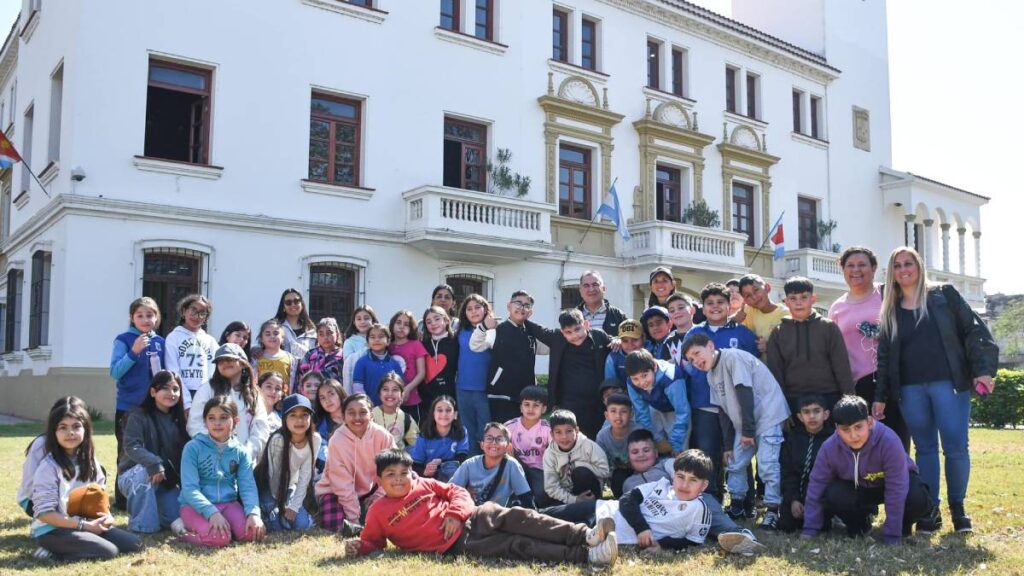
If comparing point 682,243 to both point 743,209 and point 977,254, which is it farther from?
point 977,254

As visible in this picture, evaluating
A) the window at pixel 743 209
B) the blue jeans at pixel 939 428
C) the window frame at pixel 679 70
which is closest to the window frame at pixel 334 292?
the window frame at pixel 679 70

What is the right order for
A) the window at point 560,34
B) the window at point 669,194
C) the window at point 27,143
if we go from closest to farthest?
the window at point 27,143, the window at point 560,34, the window at point 669,194

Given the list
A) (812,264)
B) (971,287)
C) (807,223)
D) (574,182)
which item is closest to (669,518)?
(574,182)

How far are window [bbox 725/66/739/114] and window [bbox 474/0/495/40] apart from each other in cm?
788

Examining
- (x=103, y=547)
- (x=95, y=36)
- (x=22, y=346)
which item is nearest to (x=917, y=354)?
(x=103, y=547)

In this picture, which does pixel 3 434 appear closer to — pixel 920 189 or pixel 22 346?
pixel 22 346

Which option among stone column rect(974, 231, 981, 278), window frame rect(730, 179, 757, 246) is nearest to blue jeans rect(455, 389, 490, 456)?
window frame rect(730, 179, 757, 246)

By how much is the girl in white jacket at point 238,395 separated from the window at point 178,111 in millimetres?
9667

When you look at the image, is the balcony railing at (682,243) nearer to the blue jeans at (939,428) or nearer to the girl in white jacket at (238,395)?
the blue jeans at (939,428)

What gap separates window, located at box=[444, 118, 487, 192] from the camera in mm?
18469

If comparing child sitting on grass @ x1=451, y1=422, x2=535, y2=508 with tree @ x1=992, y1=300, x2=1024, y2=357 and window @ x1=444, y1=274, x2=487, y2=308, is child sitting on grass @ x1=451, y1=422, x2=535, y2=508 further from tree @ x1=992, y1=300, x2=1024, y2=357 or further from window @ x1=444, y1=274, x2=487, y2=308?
tree @ x1=992, y1=300, x2=1024, y2=357

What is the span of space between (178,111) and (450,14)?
19.8ft

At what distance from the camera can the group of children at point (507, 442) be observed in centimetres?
556

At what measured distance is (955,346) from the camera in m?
5.91
